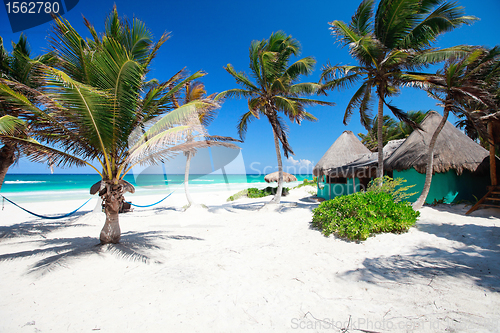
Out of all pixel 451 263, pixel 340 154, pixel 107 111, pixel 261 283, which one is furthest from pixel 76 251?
pixel 340 154

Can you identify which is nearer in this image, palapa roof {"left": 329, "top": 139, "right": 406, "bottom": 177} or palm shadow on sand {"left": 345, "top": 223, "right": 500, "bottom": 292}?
palm shadow on sand {"left": 345, "top": 223, "right": 500, "bottom": 292}

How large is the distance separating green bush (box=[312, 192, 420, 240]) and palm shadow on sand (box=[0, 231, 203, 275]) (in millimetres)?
3655

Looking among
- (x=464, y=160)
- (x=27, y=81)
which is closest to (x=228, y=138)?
(x=27, y=81)

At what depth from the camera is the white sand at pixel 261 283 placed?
2.14 metres

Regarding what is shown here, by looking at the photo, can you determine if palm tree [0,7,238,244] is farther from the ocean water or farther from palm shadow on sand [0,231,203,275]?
the ocean water

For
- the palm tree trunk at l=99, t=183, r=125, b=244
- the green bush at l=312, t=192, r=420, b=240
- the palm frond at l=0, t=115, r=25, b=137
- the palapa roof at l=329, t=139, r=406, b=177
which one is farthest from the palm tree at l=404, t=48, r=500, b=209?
the palm frond at l=0, t=115, r=25, b=137

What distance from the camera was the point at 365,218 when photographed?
4.48 meters

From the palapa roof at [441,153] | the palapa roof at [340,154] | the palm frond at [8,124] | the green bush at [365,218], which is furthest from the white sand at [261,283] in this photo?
the palapa roof at [340,154]

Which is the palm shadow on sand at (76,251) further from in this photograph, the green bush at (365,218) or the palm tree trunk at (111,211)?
the green bush at (365,218)

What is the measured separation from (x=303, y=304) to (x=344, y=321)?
0.46 metres

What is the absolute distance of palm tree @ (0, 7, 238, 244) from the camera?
3.59 metres

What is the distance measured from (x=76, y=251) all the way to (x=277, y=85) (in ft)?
25.4

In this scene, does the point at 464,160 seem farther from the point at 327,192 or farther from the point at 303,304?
the point at 303,304

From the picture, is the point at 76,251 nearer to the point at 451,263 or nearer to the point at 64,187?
the point at 451,263
